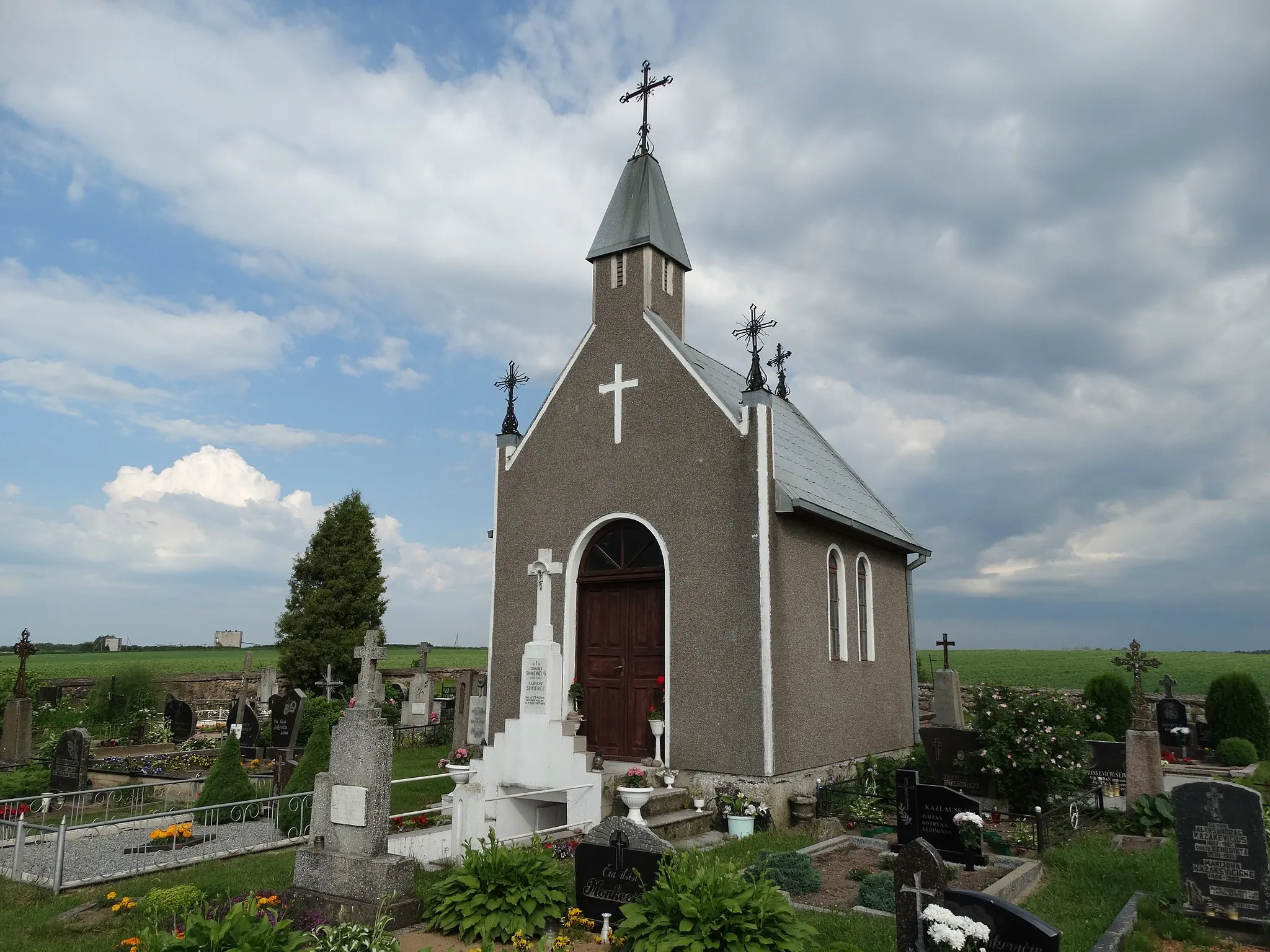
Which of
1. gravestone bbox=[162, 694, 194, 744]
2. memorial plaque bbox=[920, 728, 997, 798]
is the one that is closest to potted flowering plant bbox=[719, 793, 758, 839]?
memorial plaque bbox=[920, 728, 997, 798]

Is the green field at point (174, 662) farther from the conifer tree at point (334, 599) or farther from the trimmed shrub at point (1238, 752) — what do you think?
the trimmed shrub at point (1238, 752)

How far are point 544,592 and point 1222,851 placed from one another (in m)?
8.37

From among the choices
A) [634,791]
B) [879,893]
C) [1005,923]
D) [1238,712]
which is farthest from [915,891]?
[1238,712]

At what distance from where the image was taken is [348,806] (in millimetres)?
8133

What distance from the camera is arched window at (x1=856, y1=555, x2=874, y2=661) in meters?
15.7

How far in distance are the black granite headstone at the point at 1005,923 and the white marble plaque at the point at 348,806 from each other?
16.6 ft

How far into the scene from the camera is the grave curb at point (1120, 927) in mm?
6910

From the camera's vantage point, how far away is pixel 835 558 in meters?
15.0

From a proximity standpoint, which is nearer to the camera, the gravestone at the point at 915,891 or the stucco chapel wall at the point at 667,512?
the gravestone at the point at 915,891

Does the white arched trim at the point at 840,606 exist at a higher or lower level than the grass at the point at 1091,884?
higher

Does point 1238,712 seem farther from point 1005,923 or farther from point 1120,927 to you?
point 1005,923

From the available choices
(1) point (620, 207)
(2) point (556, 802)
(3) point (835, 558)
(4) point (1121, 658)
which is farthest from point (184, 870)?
(4) point (1121, 658)

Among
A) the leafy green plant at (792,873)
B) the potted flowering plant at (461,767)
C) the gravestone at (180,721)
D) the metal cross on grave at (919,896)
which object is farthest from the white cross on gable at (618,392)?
the gravestone at (180,721)

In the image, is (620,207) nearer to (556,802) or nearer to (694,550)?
(694,550)
